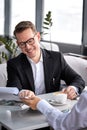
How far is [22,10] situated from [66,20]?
1996 mm

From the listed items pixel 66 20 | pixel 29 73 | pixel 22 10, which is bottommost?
pixel 29 73

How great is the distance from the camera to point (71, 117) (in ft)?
4.73

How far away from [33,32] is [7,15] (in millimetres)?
5957

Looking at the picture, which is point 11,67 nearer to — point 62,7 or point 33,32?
point 33,32

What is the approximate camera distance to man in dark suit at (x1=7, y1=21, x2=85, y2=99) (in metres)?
2.34

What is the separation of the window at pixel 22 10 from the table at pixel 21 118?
5073 mm

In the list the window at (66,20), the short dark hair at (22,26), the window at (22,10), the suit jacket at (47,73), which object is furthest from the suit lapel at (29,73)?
the window at (22,10)

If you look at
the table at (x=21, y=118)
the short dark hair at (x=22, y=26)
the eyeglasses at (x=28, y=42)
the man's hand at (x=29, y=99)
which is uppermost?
the short dark hair at (x=22, y=26)

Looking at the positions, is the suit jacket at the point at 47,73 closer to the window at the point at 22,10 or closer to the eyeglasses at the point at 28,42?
the eyeglasses at the point at 28,42

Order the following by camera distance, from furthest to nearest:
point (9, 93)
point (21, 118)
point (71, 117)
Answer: point (9, 93), point (21, 118), point (71, 117)

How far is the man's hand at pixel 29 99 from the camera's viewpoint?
1.83 metres

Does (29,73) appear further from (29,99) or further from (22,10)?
(22,10)

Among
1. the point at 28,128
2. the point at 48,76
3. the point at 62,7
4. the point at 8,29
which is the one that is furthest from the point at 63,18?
the point at 28,128

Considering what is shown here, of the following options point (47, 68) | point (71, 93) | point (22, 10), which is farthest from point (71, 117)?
point (22, 10)
